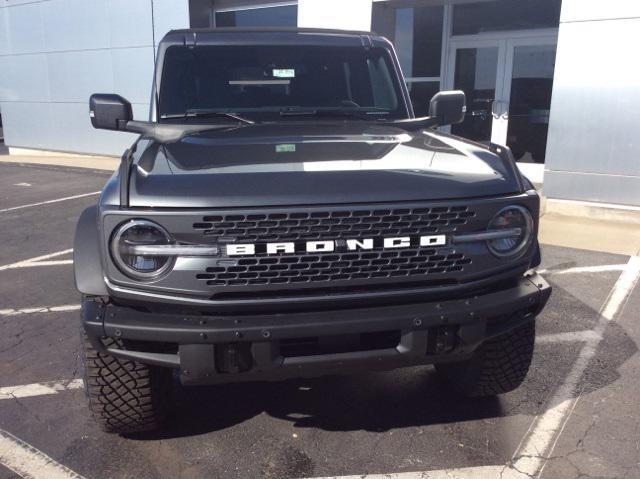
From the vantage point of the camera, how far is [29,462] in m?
2.73

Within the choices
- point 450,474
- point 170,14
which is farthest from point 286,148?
point 170,14

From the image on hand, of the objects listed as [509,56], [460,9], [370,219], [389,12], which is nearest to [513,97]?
[509,56]

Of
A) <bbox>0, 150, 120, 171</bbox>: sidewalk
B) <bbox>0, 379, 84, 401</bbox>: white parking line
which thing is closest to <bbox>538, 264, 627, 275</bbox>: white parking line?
<bbox>0, 379, 84, 401</bbox>: white parking line

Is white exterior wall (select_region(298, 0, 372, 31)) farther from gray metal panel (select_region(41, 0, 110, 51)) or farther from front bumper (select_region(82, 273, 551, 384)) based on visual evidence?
front bumper (select_region(82, 273, 551, 384))

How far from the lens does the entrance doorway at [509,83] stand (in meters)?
9.84

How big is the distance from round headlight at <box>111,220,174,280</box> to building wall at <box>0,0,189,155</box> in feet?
36.7

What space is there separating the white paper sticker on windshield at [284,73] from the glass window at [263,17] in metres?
8.74

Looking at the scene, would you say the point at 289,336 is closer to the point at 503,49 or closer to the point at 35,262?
the point at 35,262

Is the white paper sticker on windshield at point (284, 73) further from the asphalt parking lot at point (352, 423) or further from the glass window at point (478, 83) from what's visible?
the glass window at point (478, 83)

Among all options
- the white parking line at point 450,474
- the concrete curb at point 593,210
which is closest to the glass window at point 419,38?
the concrete curb at point 593,210

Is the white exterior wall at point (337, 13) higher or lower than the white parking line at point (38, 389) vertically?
higher

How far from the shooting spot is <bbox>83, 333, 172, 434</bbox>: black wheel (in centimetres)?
261

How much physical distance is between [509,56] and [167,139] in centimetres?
856

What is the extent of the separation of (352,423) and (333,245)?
1.21 m
